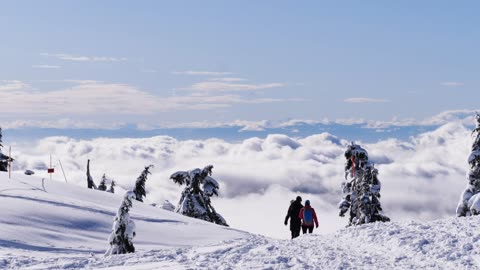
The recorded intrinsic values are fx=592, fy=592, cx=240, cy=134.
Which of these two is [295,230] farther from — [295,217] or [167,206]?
Result: [167,206]

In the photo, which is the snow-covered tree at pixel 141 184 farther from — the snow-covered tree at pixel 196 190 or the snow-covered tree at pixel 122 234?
the snow-covered tree at pixel 122 234

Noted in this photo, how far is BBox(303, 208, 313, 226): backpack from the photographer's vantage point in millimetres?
26031

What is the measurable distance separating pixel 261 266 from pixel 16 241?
11.7 m

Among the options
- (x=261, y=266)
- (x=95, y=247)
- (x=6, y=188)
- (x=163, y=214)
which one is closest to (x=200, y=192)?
(x=163, y=214)

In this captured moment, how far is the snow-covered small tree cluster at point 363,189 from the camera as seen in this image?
142 feet

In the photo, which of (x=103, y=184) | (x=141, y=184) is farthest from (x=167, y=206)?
(x=103, y=184)

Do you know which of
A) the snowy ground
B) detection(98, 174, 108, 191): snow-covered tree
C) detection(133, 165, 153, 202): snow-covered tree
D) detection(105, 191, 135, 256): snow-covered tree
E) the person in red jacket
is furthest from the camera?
detection(98, 174, 108, 191): snow-covered tree

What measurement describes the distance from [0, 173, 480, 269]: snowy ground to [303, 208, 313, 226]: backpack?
7.34 feet

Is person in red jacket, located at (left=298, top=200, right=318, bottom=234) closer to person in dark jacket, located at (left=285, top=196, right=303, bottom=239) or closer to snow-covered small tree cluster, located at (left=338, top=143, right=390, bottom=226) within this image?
person in dark jacket, located at (left=285, top=196, right=303, bottom=239)

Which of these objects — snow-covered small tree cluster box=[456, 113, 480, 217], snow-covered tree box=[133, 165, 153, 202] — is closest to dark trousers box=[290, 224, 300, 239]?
snow-covered small tree cluster box=[456, 113, 480, 217]

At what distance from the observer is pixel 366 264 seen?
1659cm

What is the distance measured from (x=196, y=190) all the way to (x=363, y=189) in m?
12.4

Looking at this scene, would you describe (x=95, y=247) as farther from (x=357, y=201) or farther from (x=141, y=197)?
(x=141, y=197)

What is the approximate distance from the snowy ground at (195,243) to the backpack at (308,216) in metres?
2.24
